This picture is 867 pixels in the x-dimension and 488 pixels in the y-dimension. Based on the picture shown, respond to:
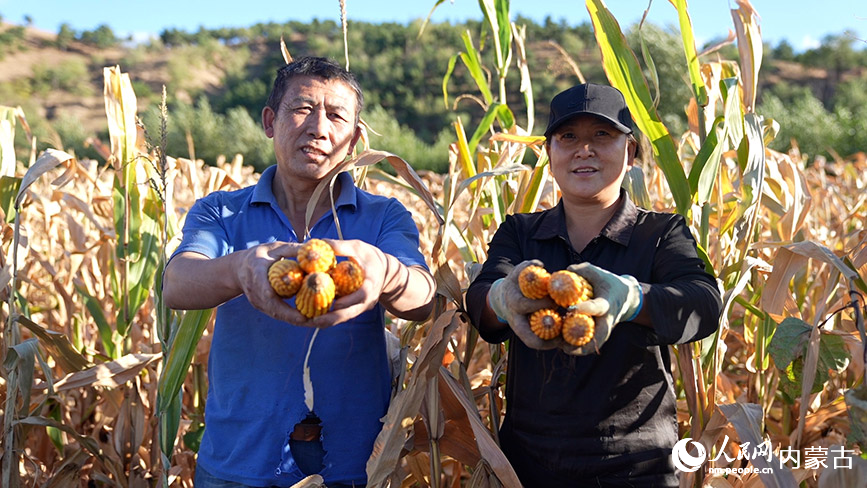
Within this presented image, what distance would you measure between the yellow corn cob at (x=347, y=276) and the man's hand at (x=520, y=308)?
0.29 meters

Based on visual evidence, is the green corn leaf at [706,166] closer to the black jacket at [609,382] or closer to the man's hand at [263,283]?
the black jacket at [609,382]

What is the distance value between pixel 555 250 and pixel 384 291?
1.50 feet

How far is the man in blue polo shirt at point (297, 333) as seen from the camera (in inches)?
60.9

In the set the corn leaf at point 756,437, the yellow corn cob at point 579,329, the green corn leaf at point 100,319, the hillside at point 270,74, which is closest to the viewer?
the yellow corn cob at point 579,329

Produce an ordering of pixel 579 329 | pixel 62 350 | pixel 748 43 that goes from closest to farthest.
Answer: pixel 579 329, pixel 748 43, pixel 62 350

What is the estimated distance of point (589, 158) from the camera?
1.52 metres

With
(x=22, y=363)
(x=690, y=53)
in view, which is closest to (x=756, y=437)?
(x=690, y=53)

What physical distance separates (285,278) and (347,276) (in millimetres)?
122

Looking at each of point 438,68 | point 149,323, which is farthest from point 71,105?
point 149,323

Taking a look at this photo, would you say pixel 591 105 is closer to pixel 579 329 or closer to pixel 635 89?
pixel 635 89

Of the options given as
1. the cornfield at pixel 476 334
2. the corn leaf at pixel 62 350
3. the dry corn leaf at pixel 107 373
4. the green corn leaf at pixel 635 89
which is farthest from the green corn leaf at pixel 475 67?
the corn leaf at pixel 62 350

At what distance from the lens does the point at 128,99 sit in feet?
7.62

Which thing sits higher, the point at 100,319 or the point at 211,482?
the point at 100,319

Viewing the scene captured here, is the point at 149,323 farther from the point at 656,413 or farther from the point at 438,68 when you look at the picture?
the point at 438,68
